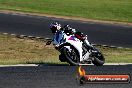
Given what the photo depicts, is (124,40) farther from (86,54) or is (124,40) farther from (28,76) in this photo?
(28,76)

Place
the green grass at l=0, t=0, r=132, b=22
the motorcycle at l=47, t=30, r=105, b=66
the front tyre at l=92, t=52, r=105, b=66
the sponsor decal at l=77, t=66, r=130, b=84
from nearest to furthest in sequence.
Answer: the sponsor decal at l=77, t=66, r=130, b=84, the front tyre at l=92, t=52, r=105, b=66, the motorcycle at l=47, t=30, r=105, b=66, the green grass at l=0, t=0, r=132, b=22

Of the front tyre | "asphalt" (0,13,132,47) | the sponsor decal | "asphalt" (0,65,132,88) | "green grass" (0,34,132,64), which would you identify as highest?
the sponsor decal

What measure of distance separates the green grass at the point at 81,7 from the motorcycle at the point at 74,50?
19638 millimetres

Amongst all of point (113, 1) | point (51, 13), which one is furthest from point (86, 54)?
point (113, 1)

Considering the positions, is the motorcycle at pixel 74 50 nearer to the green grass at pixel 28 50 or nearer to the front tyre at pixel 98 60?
the front tyre at pixel 98 60

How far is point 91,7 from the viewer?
37.5 m

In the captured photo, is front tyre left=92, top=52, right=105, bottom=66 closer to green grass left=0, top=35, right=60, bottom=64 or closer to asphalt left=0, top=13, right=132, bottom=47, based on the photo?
green grass left=0, top=35, right=60, bottom=64

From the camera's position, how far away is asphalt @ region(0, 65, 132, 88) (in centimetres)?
990

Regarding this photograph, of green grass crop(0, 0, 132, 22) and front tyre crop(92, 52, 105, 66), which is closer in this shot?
front tyre crop(92, 52, 105, 66)

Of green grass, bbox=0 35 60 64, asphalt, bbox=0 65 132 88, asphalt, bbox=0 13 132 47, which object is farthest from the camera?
asphalt, bbox=0 13 132 47

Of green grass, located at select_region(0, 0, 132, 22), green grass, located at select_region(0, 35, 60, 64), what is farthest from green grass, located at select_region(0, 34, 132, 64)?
green grass, located at select_region(0, 0, 132, 22)

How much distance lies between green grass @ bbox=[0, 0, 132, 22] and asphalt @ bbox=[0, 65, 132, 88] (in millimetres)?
21514

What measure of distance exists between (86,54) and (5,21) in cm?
1648

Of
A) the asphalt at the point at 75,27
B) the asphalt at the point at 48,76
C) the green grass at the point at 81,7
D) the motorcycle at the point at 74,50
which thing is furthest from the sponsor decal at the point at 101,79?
the green grass at the point at 81,7
